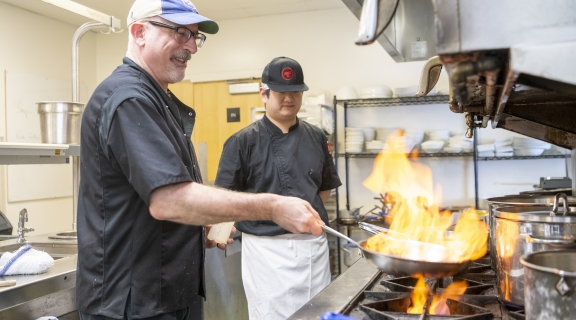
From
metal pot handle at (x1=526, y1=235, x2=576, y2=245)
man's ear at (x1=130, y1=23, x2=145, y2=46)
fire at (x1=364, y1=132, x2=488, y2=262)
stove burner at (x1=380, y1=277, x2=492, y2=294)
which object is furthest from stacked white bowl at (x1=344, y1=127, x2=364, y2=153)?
metal pot handle at (x1=526, y1=235, x2=576, y2=245)

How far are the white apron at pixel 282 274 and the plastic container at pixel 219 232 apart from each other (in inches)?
24.1

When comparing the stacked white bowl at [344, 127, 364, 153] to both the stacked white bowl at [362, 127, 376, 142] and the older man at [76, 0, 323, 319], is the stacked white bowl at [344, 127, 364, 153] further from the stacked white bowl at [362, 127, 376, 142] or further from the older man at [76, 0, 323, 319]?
the older man at [76, 0, 323, 319]

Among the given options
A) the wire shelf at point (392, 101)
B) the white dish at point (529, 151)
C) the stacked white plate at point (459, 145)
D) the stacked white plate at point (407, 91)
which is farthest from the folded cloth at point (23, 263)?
the white dish at point (529, 151)

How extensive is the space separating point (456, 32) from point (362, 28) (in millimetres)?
159

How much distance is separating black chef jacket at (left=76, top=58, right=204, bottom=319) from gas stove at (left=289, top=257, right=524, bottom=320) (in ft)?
1.54

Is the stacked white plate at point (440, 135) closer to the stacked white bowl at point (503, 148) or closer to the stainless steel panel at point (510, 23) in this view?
the stacked white bowl at point (503, 148)

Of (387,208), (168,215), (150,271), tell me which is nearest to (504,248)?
(168,215)

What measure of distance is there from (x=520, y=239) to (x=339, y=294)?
0.59 meters

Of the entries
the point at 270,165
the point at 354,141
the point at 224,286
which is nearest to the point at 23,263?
the point at 270,165

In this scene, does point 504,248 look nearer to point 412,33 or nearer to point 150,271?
point 150,271

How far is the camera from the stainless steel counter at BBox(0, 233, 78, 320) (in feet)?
6.04

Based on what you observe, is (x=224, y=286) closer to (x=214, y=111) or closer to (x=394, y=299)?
(x=394, y=299)

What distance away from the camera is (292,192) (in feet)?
9.21

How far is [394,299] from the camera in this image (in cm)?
136
